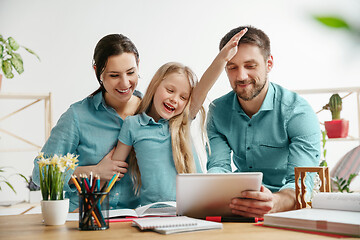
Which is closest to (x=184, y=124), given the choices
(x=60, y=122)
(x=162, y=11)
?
(x=60, y=122)

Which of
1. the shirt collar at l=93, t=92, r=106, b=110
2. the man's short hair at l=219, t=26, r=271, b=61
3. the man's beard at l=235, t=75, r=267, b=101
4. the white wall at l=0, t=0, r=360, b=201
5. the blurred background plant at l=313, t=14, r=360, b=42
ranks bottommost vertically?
the blurred background plant at l=313, t=14, r=360, b=42

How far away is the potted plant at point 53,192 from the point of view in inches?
41.7

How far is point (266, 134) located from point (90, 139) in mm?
834

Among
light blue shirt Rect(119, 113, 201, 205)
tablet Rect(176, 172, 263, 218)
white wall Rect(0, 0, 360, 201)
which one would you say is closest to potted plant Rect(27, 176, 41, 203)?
white wall Rect(0, 0, 360, 201)

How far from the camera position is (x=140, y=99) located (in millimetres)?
1854

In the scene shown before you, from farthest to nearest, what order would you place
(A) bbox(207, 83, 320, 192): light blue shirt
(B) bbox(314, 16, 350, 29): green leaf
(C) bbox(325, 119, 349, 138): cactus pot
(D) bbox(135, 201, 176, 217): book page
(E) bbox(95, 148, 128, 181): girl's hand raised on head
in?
1. (C) bbox(325, 119, 349, 138): cactus pot
2. (A) bbox(207, 83, 320, 192): light blue shirt
3. (E) bbox(95, 148, 128, 181): girl's hand raised on head
4. (D) bbox(135, 201, 176, 217): book page
5. (B) bbox(314, 16, 350, 29): green leaf

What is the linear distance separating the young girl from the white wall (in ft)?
5.59

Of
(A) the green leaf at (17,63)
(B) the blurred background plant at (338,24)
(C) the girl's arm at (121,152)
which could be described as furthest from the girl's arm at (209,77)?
(A) the green leaf at (17,63)

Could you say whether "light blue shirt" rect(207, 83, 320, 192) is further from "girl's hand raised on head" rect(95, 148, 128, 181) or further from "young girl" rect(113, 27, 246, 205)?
"girl's hand raised on head" rect(95, 148, 128, 181)

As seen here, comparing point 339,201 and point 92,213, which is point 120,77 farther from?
point 339,201

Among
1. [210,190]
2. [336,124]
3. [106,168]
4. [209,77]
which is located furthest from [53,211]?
[336,124]

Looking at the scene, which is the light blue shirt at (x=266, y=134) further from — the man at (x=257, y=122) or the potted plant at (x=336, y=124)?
the potted plant at (x=336, y=124)

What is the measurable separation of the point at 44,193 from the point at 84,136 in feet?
1.98

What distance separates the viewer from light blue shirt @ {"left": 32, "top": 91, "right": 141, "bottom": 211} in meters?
1.64
